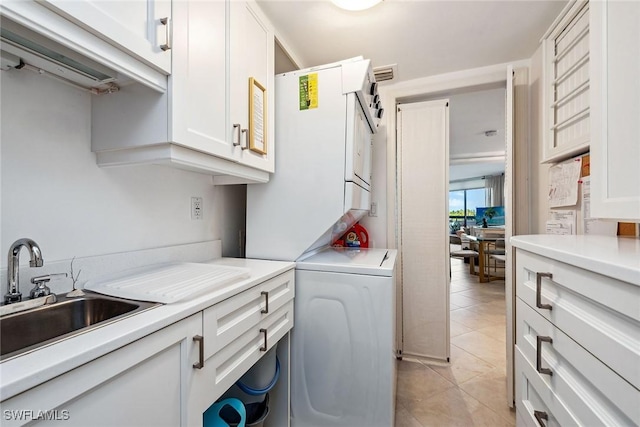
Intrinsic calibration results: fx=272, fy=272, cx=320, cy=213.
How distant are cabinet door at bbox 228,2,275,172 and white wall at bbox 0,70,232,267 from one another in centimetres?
47

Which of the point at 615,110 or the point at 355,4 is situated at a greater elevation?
the point at 355,4

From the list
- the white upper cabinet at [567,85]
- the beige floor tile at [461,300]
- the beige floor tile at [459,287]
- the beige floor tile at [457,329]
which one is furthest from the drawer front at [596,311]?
the beige floor tile at [459,287]

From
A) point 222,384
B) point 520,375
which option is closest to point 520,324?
point 520,375

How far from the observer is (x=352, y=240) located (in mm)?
2447

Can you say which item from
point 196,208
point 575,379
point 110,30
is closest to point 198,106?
point 110,30

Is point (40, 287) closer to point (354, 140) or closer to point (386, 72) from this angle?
point (354, 140)

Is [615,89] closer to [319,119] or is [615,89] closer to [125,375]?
[319,119]

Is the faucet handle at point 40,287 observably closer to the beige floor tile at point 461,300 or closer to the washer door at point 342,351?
the washer door at point 342,351

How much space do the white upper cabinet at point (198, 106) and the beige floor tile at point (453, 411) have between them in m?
1.88

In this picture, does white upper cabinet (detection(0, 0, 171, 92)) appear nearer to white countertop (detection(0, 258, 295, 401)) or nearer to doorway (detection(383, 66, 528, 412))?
white countertop (detection(0, 258, 295, 401))

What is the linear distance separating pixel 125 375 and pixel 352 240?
1.95 metres

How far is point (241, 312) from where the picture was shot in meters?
1.11

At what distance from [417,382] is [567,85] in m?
2.20

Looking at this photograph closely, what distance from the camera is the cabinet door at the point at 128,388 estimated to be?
525mm
